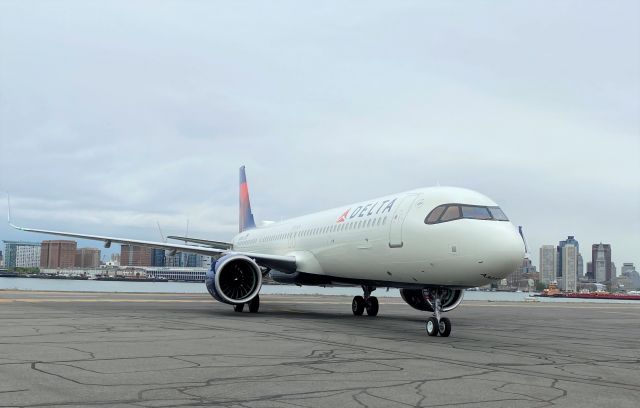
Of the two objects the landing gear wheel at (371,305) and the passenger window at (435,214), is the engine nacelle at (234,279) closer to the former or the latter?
the landing gear wheel at (371,305)

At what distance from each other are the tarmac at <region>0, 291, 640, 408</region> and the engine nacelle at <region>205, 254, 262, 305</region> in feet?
15.6

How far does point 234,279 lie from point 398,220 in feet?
24.6

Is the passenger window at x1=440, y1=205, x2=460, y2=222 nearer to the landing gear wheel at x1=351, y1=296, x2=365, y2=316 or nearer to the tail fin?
the landing gear wheel at x1=351, y1=296, x2=365, y2=316

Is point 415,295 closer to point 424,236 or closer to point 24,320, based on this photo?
point 424,236

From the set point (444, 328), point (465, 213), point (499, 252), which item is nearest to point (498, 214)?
point (465, 213)

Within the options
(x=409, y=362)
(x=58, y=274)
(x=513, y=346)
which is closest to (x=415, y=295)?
(x=513, y=346)

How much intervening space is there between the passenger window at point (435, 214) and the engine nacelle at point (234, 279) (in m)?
7.34

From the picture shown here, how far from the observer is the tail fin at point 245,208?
37.2 m

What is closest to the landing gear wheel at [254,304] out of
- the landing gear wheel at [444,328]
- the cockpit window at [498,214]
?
the landing gear wheel at [444,328]

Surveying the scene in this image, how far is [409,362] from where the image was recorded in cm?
1037

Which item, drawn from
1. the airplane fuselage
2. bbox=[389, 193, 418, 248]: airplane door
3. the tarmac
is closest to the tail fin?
the airplane fuselage

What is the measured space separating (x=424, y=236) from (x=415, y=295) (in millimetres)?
6054

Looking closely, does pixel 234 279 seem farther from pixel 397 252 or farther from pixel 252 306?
pixel 397 252

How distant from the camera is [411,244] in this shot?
16516mm
